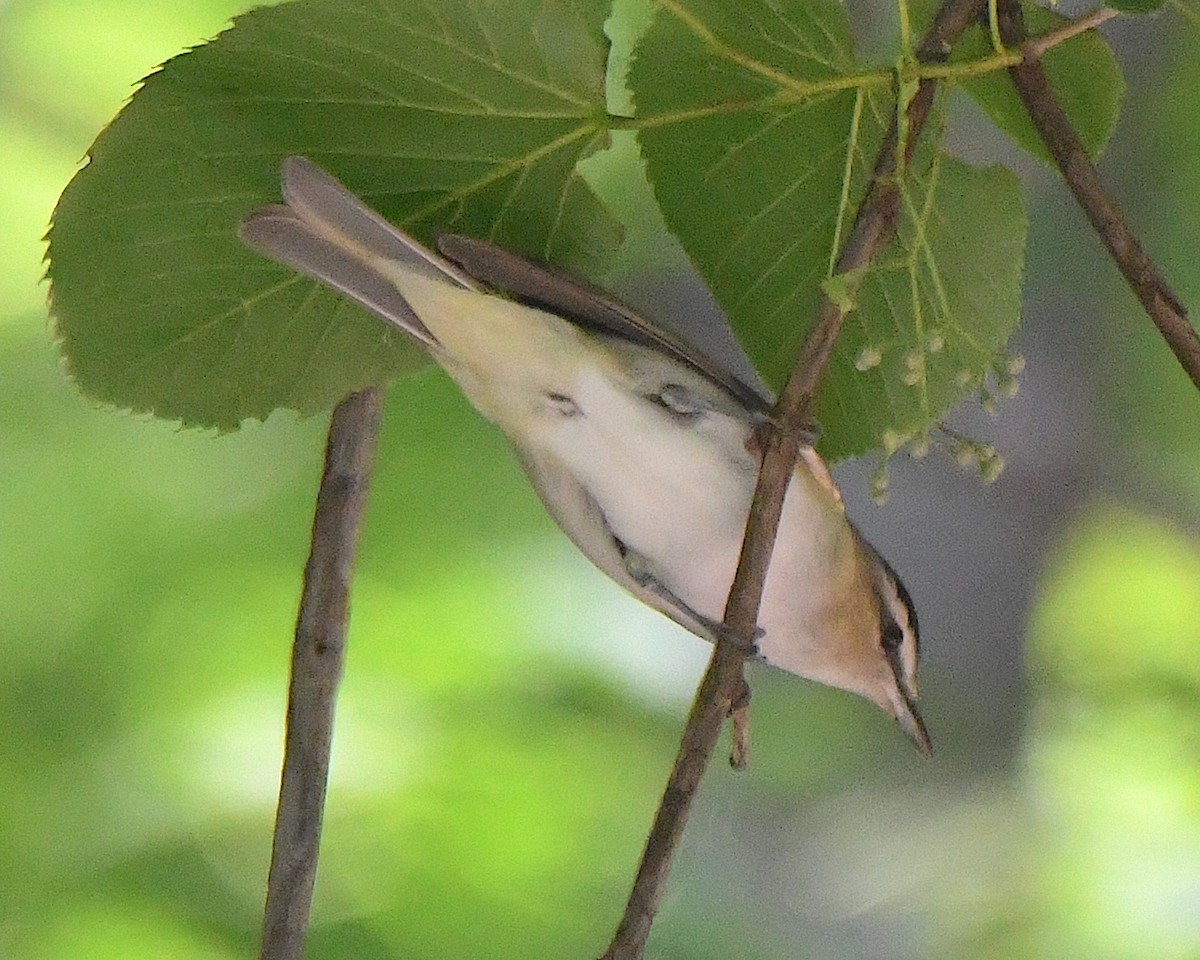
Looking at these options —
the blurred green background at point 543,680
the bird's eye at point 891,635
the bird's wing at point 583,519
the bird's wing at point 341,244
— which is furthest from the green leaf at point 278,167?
the blurred green background at point 543,680

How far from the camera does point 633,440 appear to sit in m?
0.72

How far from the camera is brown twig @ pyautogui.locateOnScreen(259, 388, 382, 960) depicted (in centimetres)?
72

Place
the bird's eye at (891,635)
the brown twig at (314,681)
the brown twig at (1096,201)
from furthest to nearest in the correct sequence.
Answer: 1. the bird's eye at (891,635)
2. the brown twig at (314,681)
3. the brown twig at (1096,201)

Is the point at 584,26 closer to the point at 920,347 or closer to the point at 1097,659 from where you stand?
the point at 920,347

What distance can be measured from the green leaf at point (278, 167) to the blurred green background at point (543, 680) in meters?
0.47

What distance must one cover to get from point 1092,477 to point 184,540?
0.83 metres

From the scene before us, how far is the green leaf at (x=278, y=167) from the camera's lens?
54 cm

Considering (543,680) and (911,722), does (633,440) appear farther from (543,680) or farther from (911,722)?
(543,680)

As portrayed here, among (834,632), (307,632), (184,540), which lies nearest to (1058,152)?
(834,632)

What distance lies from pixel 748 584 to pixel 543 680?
662mm

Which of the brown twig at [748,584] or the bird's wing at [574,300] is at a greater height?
the bird's wing at [574,300]

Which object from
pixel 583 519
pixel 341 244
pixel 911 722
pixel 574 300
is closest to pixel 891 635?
pixel 911 722

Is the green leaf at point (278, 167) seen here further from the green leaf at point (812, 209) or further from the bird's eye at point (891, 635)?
the bird's eye at point (891, 635)

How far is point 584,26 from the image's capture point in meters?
0.56
